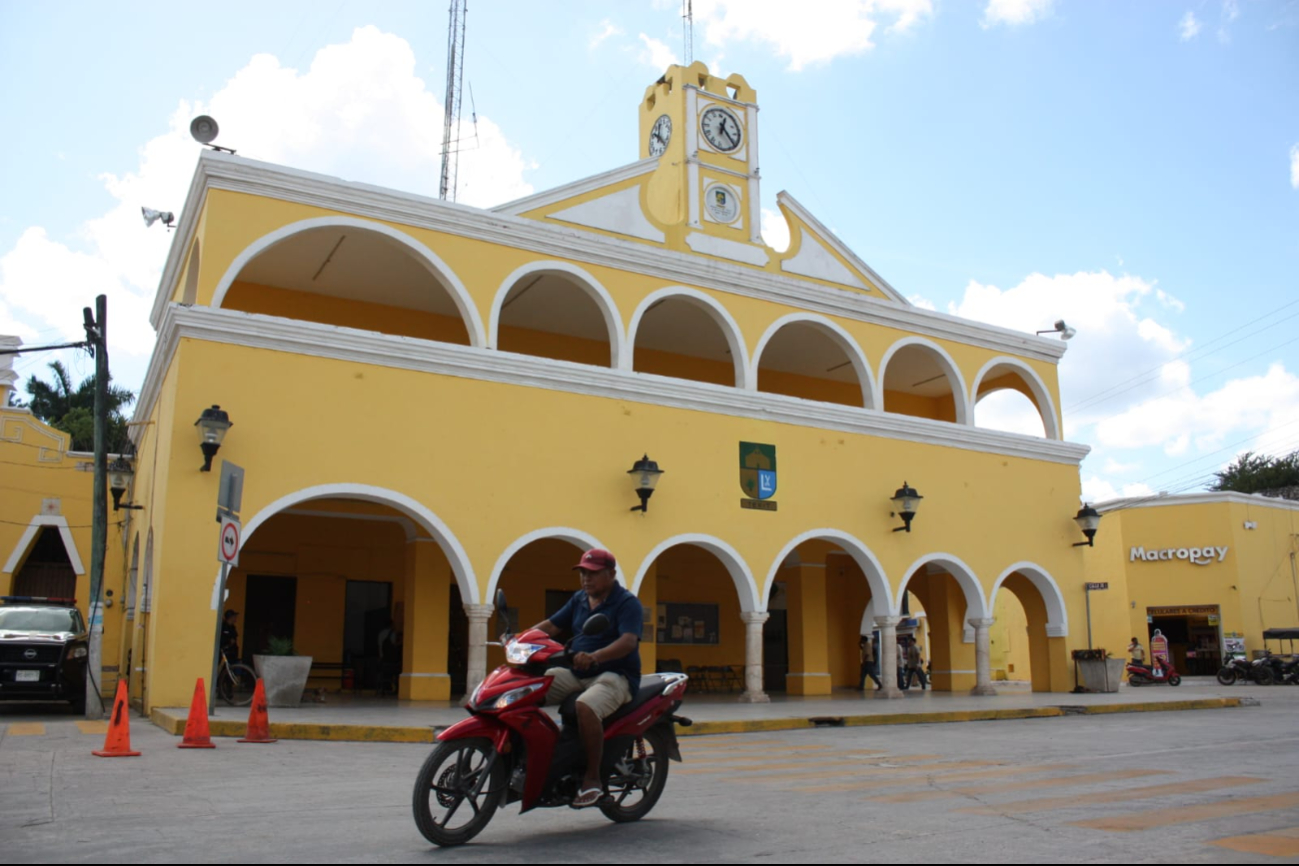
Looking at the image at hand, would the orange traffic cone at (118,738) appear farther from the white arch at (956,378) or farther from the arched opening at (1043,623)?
the arched opening at (1043,623)

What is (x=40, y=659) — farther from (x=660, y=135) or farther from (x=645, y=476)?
(x=660, y=135)

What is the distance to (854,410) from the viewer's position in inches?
745

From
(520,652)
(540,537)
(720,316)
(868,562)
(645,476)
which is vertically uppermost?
(720,316)

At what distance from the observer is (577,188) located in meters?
17.5

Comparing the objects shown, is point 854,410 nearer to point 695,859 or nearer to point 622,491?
point 622,491

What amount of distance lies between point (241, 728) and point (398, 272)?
8.58m

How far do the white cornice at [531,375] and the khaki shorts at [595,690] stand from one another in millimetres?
9888

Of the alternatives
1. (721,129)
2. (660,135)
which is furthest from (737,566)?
(660,135)

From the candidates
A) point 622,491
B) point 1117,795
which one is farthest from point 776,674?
point 1117,795

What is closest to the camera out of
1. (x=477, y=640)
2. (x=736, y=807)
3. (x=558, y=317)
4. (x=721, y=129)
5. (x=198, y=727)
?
(x=736, y=807)

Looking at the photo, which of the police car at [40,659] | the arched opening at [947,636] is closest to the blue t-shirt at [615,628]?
the police car at [40,659]

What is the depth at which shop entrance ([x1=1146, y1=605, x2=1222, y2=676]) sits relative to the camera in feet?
97.0

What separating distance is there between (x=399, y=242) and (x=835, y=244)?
871cm

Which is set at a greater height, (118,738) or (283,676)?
(283,676)
